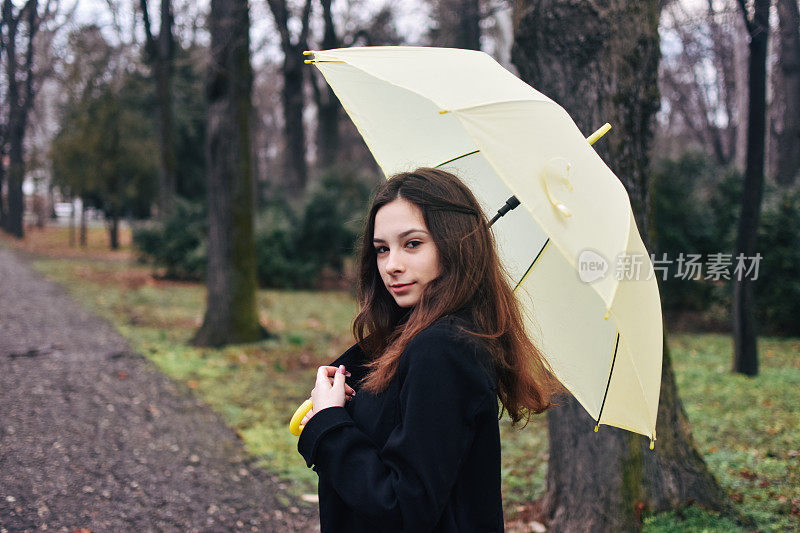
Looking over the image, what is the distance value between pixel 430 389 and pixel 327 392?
39 centimetres

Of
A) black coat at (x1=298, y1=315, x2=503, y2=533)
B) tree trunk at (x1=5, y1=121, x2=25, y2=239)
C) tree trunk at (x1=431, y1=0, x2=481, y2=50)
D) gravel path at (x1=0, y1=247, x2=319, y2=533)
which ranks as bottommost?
gravel path at (x1=0, y1=247, x2=319, y2=533)

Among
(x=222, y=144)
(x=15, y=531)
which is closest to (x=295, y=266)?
(x=222, y=144)

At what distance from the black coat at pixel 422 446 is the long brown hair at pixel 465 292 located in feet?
0.21

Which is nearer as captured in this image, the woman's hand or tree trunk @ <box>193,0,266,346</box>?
the woman's hand

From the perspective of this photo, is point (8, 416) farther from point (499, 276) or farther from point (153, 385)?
point (499, 276)

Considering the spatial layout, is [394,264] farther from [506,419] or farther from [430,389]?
[506,419]

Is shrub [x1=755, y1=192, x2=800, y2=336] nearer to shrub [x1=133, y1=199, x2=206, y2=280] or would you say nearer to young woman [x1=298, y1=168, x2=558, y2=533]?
young woman [x1=298, y1=168, x2=558, y2=533]

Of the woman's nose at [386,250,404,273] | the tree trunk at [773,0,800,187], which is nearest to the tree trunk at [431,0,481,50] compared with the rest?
the tree trunk at [773,0,800,187]

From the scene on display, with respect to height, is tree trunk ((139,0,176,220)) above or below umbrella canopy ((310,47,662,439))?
above

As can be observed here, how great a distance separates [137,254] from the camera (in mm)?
17078

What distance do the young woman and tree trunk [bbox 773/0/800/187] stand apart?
10.6 meters

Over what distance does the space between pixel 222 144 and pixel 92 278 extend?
7753 mm

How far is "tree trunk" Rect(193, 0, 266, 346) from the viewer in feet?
26.4

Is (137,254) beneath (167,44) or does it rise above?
beneath
